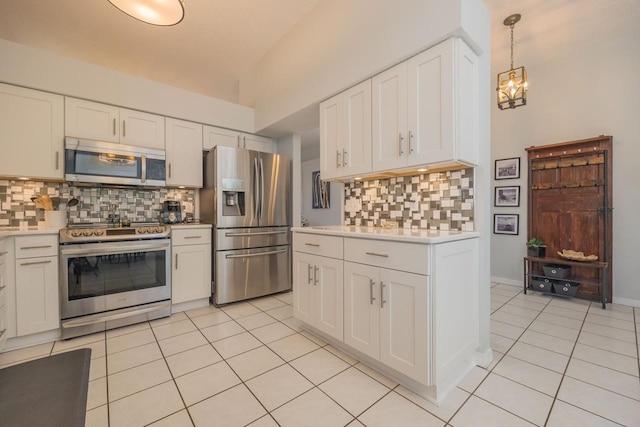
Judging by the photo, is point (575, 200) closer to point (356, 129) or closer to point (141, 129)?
point (356, 129)

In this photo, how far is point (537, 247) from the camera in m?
3.55

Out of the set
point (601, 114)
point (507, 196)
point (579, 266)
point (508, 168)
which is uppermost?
point (601, 114)

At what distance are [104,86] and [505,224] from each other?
5.42m

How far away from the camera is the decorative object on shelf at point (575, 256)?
10.5 ft

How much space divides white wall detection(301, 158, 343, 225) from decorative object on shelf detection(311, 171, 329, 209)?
104 mm

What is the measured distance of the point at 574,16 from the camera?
271cm

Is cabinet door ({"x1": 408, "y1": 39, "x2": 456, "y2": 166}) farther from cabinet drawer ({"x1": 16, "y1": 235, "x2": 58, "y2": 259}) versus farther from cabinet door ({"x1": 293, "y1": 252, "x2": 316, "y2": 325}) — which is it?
cabinet drawer ({"x1": 16, "y1": 235, "x2": 58, "y2": 259})

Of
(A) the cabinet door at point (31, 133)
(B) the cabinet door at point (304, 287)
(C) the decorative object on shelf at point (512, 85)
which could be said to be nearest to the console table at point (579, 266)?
(C) the decorative object on shelf at point (512, 85)

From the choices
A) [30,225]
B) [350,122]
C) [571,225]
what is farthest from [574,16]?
[30,225]

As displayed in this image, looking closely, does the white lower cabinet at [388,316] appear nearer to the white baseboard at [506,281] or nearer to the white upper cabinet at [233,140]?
the white upper cabinet at [233,140]

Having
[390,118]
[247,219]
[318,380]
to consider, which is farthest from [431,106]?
[247,219]

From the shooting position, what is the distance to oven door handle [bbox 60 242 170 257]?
91.3 inches

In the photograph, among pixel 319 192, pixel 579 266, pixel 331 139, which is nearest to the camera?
pixel 331 139

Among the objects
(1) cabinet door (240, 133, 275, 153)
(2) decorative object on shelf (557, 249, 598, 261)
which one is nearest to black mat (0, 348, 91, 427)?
(1) cabinet door (240, 133, 275, 153)
